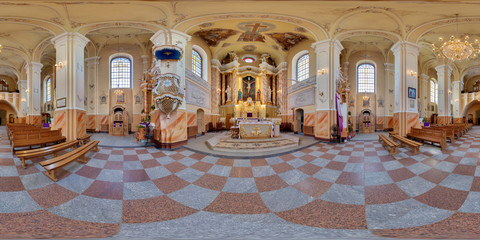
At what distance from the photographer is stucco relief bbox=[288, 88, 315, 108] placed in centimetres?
1117

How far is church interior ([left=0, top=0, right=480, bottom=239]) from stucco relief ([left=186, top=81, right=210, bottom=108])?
0.13 m

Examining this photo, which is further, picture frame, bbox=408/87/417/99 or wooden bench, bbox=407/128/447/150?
picture frame, bbox=408/87/417/99

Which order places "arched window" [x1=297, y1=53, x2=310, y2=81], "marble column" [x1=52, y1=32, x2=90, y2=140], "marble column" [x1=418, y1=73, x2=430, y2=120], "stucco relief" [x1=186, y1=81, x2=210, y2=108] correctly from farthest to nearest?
"marble column" [x1=418, y1=73, x2=430, y2=120]
"arched window" [x1=297, y1=53, x2=310, y2=81]
"stucco relief" [x1=186, y1=81, x2=210, y2=108]
"marble column" [x1=52, y1=32, x2=90, y2=140]

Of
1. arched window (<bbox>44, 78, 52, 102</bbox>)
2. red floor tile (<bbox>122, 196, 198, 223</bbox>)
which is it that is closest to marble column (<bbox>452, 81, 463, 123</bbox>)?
red floor tile (<bbox>122, 196, 198, 223</bbox>)

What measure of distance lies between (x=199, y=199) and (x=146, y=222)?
748 mm

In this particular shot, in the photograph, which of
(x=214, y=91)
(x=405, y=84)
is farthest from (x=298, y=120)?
(x=214, y=91)

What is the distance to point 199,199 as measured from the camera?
2.85m

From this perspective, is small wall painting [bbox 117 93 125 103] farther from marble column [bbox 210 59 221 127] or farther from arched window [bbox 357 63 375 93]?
arched window [bbox 357 63 375 93]

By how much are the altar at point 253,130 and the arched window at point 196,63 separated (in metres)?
5.17

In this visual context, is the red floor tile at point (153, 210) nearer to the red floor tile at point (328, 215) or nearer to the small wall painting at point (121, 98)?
the red floor tile at point (328, 215)

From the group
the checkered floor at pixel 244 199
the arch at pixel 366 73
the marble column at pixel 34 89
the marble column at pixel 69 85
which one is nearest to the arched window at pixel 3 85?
the marble column at pixel 34 89

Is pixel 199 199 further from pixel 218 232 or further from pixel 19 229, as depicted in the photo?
pixel 19 229

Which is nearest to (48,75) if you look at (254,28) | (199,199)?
(254,28)

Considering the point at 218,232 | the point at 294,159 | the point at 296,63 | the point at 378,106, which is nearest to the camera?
the point at 218,232
